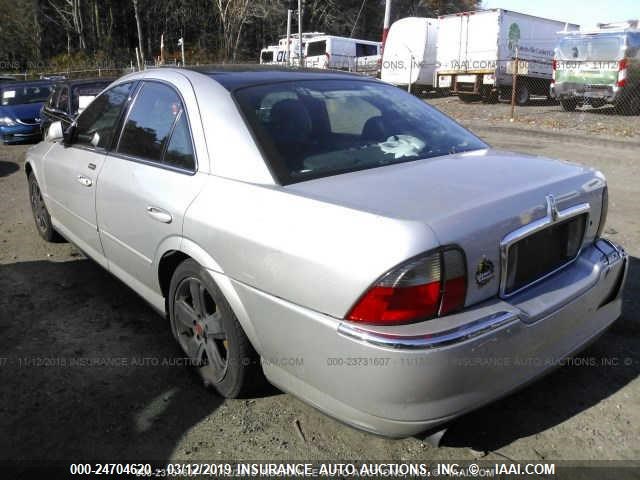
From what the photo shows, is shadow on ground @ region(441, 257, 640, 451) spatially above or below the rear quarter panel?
below

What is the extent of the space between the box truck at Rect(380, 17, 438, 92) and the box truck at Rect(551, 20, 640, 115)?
657 cm

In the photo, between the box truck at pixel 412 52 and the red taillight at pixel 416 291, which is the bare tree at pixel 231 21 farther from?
the red taillight at pixel 416 291

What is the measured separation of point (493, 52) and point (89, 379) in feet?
60.3

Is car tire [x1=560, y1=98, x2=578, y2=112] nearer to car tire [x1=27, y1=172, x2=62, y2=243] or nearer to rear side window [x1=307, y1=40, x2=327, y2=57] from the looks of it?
rear side window [x1=307, y1=40, x2=327, y2=57]

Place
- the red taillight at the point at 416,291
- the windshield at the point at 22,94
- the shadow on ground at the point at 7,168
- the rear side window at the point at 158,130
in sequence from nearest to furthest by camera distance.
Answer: the red taillight at the point at 416,291 → the rear side window at the point at 158,130 → the shadow on ground at the point at 7,168 → the windshield at the point at 22,94

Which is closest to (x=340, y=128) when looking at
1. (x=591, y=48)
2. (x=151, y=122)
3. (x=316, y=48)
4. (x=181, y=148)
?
(x=181, y=148)

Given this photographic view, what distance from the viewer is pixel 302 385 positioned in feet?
7.27

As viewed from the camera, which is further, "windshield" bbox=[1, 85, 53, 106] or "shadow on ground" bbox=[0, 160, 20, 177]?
"windshield" bbox=[1, 85, 53, 106]

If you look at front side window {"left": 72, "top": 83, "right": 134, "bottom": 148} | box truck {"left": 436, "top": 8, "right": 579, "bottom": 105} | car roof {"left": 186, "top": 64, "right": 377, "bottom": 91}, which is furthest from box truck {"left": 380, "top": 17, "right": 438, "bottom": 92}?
car roof {"left": 186, "top": 64, "right": 377, "bottom": 91}

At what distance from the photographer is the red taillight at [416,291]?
1873mm

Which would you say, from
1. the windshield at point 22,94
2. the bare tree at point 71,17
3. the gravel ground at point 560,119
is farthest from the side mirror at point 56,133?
the bare tree at point 71,17

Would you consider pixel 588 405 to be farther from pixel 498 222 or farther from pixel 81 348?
pixel 81 348

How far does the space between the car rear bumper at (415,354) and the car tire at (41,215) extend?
3.48m

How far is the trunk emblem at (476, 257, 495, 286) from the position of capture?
2.00m
